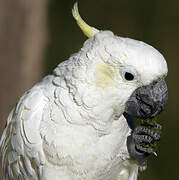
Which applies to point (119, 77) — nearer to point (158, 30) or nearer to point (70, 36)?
point (158, 30)

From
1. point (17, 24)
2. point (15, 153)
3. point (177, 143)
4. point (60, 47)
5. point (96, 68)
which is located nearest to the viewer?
point (96, 68)

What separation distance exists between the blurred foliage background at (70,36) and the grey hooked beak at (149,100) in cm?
160

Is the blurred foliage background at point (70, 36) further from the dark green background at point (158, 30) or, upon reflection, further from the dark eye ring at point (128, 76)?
the dark eye ring at point (128, 76)

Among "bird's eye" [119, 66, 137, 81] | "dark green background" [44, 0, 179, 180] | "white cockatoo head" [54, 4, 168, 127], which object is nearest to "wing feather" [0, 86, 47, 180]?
"white cockatoo head" [54, 4, 168, 127]

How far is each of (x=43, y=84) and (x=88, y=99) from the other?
9.8 inches

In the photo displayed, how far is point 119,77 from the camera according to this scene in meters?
1.68

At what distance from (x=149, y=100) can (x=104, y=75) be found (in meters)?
0.18

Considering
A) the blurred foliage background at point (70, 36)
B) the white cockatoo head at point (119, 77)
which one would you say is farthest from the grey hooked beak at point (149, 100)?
the blurred foliage background at point (70, 36)

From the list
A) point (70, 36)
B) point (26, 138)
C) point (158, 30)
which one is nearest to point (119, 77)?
point (26, 138)

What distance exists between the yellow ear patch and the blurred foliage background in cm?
164

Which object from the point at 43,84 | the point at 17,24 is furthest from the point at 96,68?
the point at 17,24

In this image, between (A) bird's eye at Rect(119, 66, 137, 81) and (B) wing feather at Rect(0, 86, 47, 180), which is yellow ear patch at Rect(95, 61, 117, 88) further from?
(B) wing feather at Rect(0, 86, 47, 180)

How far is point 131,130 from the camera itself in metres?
1.91

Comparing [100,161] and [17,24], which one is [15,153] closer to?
[100,161]
